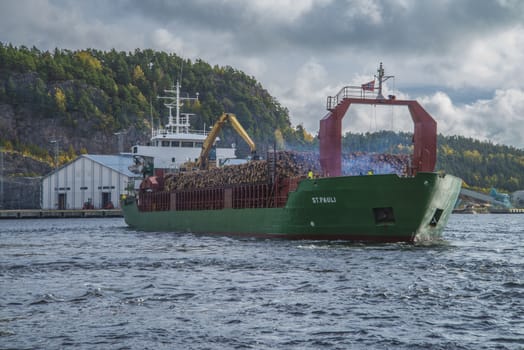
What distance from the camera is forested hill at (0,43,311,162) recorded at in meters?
143

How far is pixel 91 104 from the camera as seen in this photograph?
152m

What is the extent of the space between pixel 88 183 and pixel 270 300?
89.2m

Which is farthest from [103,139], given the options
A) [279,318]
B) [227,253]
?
[279,318]

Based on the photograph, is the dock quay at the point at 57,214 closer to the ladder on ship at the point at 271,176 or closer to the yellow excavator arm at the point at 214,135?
the yellow excavator arm at the point at 214,135

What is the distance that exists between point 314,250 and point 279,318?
13.7 meters

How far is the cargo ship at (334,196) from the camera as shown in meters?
29.4

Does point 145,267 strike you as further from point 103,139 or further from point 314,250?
point 103,139

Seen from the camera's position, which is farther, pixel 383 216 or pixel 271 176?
pixel 271 176

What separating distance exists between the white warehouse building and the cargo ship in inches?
2176

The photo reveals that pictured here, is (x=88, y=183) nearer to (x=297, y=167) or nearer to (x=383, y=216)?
(x=297, y=167)

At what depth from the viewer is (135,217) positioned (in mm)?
58844

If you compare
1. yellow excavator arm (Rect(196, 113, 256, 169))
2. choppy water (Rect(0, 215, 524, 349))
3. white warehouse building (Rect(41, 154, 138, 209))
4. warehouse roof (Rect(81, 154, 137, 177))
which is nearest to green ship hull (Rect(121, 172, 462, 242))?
choppy water (Rect(0, 215, 524, 349))

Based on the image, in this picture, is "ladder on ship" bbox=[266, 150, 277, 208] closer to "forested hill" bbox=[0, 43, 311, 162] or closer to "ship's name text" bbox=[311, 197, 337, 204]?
"ship's name text" bbox=[311, 197, 337, 204]

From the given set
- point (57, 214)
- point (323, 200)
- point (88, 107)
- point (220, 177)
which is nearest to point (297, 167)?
point (323, 200)
